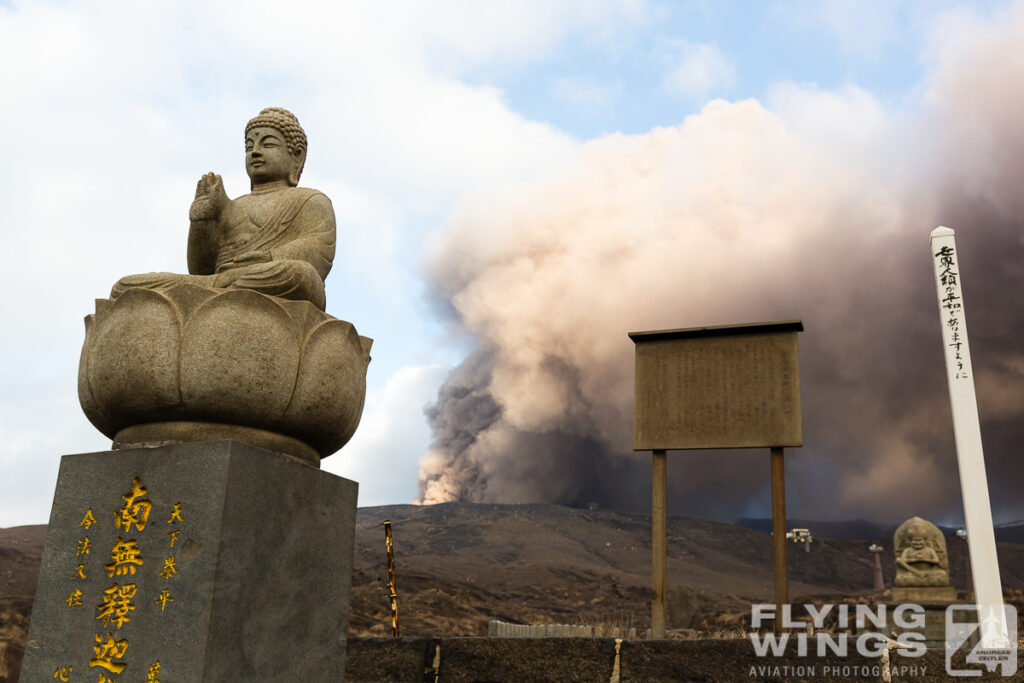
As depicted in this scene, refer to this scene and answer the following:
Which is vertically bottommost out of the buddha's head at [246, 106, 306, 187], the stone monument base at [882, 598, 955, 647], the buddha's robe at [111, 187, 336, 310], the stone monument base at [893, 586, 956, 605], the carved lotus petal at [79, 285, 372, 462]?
the stone monument base at [882, 598, 955, 647]

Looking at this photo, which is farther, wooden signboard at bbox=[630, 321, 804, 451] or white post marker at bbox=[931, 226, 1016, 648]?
wooden signboard at bbox=[630, 321, 804, 451]

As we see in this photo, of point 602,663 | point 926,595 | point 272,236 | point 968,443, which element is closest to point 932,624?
point 926,595

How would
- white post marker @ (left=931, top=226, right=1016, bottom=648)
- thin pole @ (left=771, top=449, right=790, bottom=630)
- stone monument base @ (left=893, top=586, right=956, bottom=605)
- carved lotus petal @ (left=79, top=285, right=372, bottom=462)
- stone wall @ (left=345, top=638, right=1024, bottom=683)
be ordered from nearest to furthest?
1. carved lotus petal @ (left=79, top=285, right=372, bottom=462)
2. stone wall @ (left=345, top=638, right=1024, bottom=683)
3. white post marker @ (left=931, top=226, right=1016, bottom=648)
4. thin pole @ (left=771, top=449, right=790, bottom=630)
5. stone monument base @ (left=893, top=586, right=956, bottom=605)

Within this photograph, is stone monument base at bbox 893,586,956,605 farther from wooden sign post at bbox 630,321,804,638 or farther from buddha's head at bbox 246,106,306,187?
buddha's head at bbox 246,106,306,187

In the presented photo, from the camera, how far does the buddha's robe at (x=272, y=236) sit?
3527 millimetres

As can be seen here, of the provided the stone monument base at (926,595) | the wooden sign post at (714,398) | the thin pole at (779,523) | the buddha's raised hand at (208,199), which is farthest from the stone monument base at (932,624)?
the buddha's raised hand at (208,199)

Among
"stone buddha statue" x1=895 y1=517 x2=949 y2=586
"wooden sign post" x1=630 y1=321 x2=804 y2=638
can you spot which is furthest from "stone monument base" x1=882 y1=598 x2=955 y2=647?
"wooden sign post" x1=630 y1=321 x2=804 y2=638

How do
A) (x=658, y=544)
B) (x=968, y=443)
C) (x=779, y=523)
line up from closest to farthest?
(x=968, y=443)
(x=779, y=523)
(x=658, y=544)

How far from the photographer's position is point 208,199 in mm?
3578

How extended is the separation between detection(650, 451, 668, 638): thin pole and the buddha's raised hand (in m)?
4.27

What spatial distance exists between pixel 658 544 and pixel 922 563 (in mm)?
6895

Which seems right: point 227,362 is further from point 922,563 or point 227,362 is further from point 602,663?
point 922,563

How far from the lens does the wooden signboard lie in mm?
6566

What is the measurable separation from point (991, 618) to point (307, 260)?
4.50 metres
